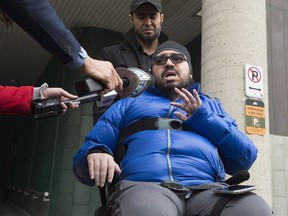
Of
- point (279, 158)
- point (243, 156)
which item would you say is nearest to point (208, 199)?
point (243, 156)

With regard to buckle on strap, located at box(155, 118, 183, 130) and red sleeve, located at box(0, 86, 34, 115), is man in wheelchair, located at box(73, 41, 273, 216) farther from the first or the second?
red sleeve, located at box(0, 86, 34, 115)

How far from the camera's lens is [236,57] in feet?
12.1

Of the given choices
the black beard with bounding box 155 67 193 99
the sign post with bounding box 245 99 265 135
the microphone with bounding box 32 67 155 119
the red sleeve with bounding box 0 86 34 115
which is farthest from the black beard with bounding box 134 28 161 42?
the red sleeve with bounding box 0 86 34 115

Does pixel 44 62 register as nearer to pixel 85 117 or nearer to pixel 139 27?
pixel 85 117

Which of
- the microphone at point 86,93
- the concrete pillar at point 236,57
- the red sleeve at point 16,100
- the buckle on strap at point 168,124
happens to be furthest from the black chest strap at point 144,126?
the concrete pillar at point 236,57

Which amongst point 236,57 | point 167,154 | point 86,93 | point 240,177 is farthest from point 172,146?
point 236,57

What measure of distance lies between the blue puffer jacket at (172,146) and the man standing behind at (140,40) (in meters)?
0.72

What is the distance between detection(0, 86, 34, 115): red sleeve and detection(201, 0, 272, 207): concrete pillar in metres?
2.38

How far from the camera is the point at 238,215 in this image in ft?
5.34

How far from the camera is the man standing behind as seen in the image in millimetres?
3023

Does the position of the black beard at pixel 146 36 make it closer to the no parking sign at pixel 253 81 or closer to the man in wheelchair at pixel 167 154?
the man in wheelchair at pixel 167 154

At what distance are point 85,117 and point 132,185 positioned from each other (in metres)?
5.63

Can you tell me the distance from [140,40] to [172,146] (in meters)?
1.38

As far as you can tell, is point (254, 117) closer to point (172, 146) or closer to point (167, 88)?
point (167, 88)
